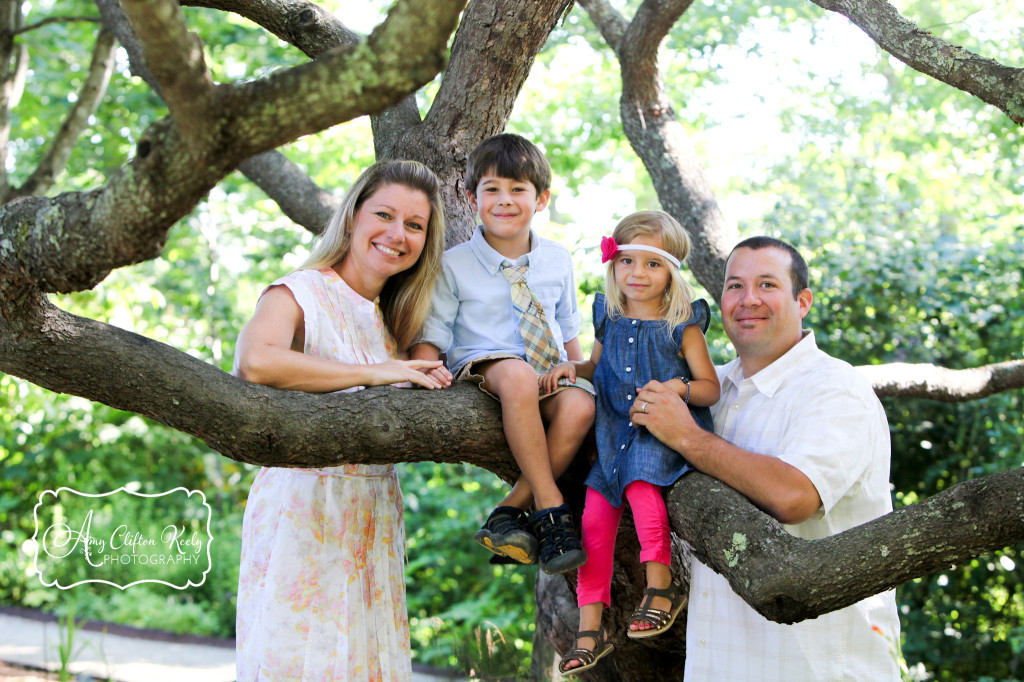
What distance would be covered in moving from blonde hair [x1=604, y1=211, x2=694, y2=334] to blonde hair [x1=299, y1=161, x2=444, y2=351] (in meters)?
0.61

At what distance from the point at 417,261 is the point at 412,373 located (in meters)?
0.47

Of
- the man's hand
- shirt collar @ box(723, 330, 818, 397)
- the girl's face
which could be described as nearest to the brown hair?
the girl's face

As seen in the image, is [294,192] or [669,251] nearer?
[669,251]

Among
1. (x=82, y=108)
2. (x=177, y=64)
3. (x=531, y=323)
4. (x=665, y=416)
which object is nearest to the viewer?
(x=177, y=64)

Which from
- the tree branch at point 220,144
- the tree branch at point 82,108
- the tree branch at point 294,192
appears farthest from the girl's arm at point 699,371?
the tree branch at point 82,108

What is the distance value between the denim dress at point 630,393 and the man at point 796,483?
7 centimetres

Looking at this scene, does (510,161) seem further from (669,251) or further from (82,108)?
(82,108)

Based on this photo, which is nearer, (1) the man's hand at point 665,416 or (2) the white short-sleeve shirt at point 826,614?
(2) the white short-sleeve shirt at point 826,614

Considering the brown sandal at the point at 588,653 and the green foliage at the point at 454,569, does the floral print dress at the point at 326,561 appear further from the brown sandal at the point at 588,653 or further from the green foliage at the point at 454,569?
the green foliage at the point at 454,569

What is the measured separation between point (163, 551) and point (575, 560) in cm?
597

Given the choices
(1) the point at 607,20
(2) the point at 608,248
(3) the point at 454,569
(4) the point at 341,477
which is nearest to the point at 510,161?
(2) the point at 608,248

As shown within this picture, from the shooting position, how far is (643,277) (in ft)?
9.30

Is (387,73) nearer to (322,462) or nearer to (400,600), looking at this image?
(322,462)

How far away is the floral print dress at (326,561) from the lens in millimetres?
2525
